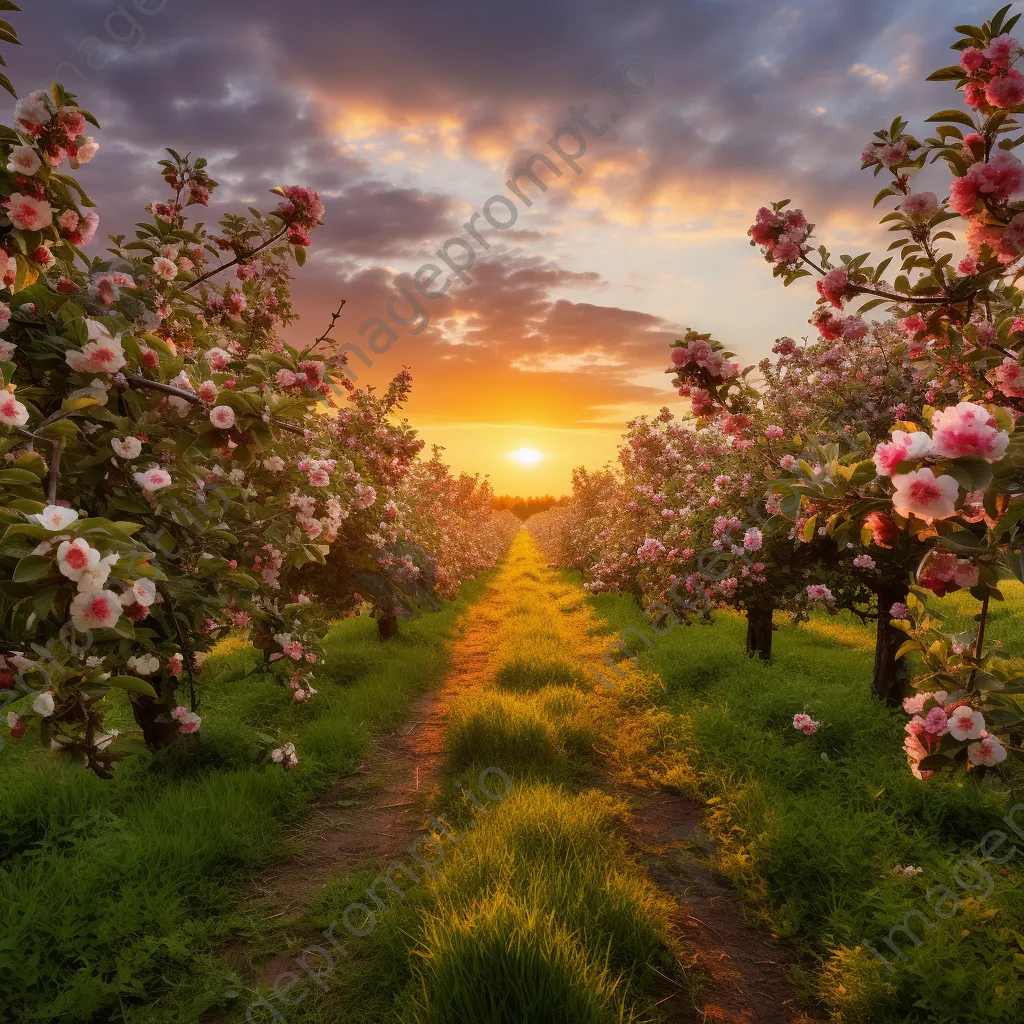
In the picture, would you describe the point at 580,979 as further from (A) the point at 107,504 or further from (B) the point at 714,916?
(A) the point at 107,504

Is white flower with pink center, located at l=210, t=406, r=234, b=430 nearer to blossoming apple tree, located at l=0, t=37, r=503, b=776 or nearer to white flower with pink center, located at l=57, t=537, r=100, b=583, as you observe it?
blossoming apple tree, located at l=0, t=37, r=503, b=776

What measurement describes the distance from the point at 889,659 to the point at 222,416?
7.31 m

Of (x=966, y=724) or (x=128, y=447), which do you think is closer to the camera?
(x=966, y=724)

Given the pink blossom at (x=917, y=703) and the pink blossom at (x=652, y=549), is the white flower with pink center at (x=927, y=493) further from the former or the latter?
the pink blossom at (x=652, y=549)

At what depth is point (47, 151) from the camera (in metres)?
2.31

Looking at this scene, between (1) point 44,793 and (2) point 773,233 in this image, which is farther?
(1) point 44,793

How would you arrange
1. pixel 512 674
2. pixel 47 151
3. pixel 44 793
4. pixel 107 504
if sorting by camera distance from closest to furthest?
pixel 47 151, pixel 107 504, pixel 44 793, pixel 512 674

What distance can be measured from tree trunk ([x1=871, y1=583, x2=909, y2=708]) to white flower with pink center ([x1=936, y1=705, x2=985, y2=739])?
4.55 metres

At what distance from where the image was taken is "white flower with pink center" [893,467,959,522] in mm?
1995

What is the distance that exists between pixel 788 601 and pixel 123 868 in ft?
23.2

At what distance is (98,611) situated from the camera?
5.71 ft

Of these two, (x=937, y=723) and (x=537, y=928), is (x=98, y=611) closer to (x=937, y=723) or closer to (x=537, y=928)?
(x=537, y=928)

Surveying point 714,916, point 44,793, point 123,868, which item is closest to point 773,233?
point 714,916

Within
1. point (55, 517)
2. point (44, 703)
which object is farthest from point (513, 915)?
point (55, 517)
